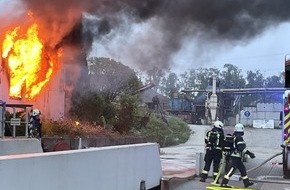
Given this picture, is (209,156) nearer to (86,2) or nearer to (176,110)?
(86,2)

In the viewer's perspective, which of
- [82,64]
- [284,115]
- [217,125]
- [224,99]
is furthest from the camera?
[224,99]

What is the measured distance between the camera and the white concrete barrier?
14.9 ft

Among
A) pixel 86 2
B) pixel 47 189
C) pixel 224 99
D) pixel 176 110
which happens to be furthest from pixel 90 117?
pixel 176 110

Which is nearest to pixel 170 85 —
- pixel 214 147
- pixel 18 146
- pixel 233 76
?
pixel 233 76

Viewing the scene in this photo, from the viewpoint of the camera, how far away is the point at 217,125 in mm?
A: 11938

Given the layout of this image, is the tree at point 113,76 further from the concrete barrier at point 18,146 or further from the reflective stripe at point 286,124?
the concrete barrier at point 18,146

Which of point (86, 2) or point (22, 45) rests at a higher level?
point (86, 2)

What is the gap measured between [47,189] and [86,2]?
29.5ft

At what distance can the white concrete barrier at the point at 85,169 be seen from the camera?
453 cm

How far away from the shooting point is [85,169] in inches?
236

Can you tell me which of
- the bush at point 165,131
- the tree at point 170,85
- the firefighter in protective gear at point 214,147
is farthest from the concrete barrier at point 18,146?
the tree at point 170,85

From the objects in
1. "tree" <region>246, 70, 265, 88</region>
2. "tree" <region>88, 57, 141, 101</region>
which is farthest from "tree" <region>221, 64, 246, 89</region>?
"tree" <region>88, 57, 141, 101</region>

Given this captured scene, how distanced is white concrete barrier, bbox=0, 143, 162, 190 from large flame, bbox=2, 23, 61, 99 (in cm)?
743

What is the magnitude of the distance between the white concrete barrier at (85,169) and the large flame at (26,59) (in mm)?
7427
